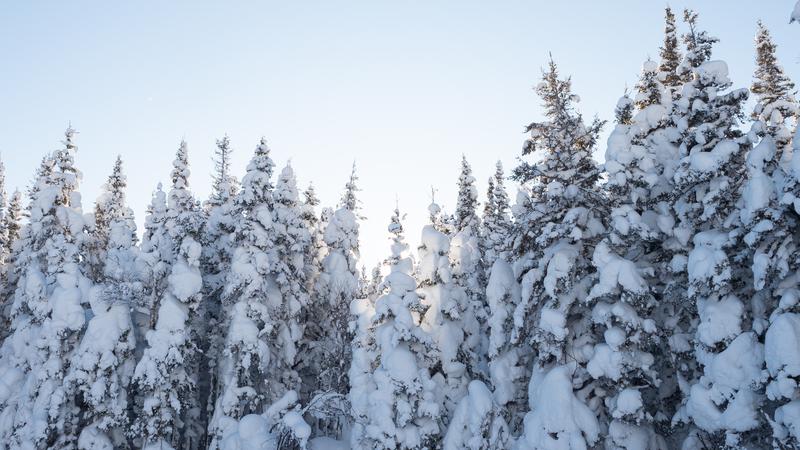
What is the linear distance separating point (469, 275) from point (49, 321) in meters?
22.5

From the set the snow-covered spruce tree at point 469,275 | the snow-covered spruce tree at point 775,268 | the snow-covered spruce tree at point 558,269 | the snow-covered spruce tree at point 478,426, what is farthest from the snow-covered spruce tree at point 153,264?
the snow-covered spruce tree at point 775,268

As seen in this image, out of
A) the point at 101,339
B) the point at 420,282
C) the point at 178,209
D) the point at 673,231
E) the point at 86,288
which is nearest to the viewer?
the point at 673,231

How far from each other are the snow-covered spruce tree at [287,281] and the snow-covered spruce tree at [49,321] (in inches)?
396

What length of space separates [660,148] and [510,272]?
24.7 ft

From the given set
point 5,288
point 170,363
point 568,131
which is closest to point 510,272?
point 568,131

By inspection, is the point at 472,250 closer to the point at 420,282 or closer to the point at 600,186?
the point at 420,282

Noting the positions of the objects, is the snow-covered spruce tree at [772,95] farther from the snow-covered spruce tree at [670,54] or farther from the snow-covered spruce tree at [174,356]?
the snow-covered spruce tree at [174,356]

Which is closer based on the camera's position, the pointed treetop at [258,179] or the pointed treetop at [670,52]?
the pointed treetop at [670,52]

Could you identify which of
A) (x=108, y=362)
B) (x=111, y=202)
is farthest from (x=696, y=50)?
(x=111, y=202)

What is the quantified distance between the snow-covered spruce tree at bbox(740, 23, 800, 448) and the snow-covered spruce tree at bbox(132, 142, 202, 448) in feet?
78.7

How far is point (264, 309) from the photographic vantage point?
28.2 meters

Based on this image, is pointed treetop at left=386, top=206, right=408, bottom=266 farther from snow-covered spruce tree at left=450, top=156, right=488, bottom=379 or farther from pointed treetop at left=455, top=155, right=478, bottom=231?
pointed treetop at left=455, top=155, right=478, bottom=231

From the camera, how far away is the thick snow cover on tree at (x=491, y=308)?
15781 mm

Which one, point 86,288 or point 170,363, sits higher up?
point 86,288
